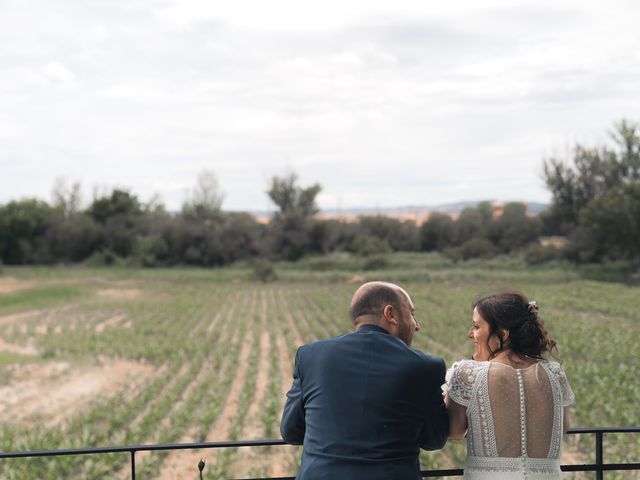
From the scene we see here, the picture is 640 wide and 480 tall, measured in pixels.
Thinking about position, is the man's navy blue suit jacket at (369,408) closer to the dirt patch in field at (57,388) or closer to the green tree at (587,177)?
the dirt patch in field at (57,388)

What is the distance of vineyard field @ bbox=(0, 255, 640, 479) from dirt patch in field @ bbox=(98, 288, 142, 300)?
14 centimetres

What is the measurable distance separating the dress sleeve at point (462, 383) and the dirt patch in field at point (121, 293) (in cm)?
3006

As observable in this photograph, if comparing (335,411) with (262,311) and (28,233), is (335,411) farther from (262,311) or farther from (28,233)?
(28,233)

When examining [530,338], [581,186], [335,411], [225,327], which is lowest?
[225,327]

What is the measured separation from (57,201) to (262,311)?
146 ft

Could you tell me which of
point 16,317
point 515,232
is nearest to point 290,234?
point 515,232

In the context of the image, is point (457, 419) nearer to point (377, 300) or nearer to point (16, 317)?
point (377, 300)

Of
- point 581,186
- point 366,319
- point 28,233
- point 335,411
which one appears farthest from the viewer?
point 28,233

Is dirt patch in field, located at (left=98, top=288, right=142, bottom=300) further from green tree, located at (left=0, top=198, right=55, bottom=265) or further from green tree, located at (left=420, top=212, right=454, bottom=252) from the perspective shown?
green tree, located at (left=420, top=212, right=454, bottom=252)

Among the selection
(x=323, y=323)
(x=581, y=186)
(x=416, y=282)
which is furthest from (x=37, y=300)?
(x=581, y=186)

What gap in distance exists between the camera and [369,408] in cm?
179

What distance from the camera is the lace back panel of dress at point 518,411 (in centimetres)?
181

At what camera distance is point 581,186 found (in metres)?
41.9

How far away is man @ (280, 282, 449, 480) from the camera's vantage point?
1.76 meters
